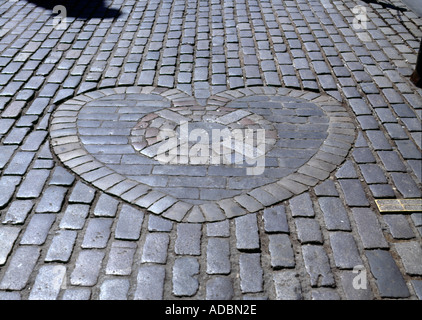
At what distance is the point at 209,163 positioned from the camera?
13.9 ft

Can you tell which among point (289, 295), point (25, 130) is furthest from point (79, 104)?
point (289, 295)

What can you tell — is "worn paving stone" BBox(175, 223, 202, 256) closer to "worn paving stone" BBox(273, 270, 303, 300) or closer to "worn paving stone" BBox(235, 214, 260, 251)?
"worn paving stone" BBox(235, 214, 260, 251)

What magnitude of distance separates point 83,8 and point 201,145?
15.1ft

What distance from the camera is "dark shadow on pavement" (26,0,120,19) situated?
7.73 meters

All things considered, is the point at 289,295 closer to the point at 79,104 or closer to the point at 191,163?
the point at 191,163

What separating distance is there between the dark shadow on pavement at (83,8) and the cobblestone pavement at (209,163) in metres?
0.39

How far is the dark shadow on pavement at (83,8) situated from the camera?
25.3ft

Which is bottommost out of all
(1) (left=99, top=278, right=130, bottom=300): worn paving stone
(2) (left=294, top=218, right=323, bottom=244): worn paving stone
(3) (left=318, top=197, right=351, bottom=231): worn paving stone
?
(3) (left=318, top=197, right=351, bottom=231): worn paving stone

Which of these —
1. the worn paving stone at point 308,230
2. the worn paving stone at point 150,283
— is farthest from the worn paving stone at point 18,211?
the worn paving stone at point 308,230

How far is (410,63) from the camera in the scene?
605 cm

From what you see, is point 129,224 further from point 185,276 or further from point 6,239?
point 6,239

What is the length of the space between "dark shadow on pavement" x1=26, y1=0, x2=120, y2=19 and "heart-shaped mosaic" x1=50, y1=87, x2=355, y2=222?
2.74 m

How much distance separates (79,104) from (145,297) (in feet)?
9.13

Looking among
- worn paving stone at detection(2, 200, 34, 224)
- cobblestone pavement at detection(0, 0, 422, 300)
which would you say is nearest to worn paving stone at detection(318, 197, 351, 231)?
cobblestone pavement at detection(0, 0, 422, 300)
